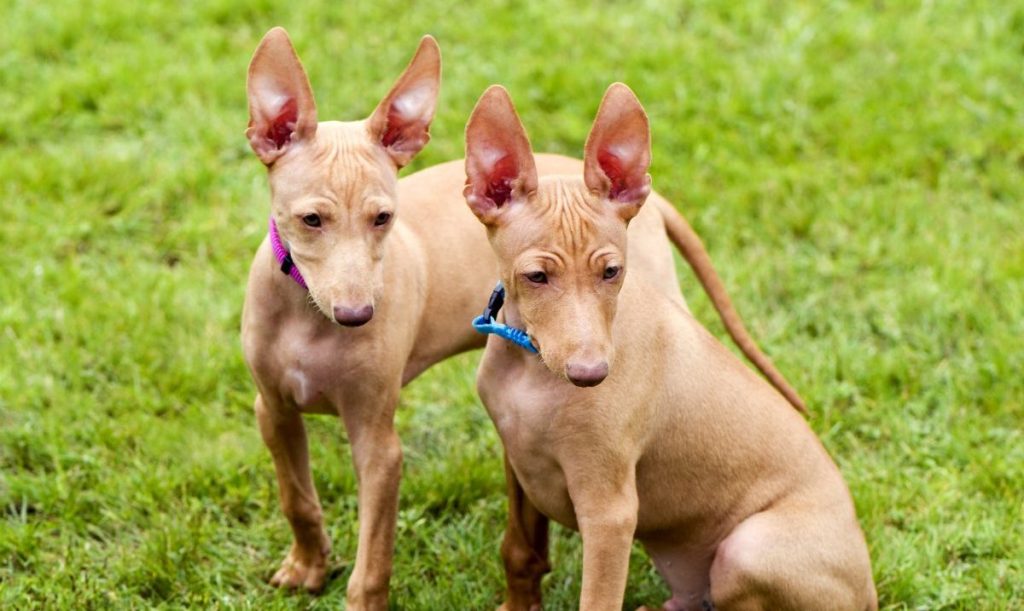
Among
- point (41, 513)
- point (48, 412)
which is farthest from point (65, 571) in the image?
point (48, 412)

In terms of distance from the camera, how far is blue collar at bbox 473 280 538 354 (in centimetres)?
451

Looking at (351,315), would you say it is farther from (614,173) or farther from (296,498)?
(296,498)

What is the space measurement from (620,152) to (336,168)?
3.03 feet

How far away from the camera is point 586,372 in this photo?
13.4 feet

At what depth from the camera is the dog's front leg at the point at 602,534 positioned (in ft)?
15.1

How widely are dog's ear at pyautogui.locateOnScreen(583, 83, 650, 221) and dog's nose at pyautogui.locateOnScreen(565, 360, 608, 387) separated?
1.80ft

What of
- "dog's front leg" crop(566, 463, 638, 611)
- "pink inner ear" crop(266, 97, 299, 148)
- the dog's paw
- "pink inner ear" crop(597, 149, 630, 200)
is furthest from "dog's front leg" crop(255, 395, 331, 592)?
"pink inner ear" crop(597, 149, 630, 200)

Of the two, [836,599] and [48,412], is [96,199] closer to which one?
[48,412]

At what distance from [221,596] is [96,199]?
3.07m

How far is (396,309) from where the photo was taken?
5066 millimetres

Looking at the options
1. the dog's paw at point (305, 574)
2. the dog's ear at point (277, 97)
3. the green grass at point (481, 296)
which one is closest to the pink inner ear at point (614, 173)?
the dog's ear at point (277, 97)

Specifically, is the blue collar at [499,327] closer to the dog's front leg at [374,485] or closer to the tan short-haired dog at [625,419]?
the tan short-haired dog at [625,419]

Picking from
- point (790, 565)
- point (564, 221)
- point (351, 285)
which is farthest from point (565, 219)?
point (790, 565)

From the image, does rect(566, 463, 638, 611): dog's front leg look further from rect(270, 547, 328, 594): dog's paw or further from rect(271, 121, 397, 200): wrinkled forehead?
rect(270, 547, 328, 594): dog's paw
